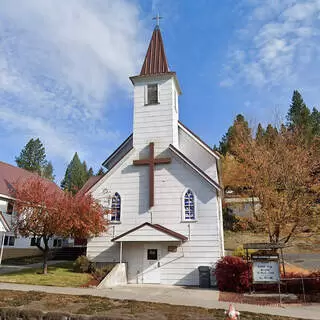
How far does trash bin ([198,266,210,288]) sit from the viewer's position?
16.5 metres

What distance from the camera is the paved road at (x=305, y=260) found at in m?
22.9

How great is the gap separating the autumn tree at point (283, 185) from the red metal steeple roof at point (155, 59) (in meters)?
10.4

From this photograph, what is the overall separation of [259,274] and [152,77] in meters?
15.3

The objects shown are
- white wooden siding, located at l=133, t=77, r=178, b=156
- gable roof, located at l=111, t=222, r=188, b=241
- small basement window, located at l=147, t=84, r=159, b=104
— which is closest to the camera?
gable roof, located at l=111, t=222, r=188, b=241

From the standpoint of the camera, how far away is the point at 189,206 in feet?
60.8

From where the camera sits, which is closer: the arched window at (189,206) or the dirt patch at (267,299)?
the dirt patch at (267,299)

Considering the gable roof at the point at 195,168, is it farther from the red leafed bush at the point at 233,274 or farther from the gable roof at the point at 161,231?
the red leafed bush at the point at 233,274

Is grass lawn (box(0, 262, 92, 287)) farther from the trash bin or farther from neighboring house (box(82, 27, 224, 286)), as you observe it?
the trash bin

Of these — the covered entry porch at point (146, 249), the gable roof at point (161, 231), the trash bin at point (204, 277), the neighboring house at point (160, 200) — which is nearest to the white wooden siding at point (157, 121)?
the neighboring house at point (160, 200)

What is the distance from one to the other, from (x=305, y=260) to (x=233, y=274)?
14.5 meters

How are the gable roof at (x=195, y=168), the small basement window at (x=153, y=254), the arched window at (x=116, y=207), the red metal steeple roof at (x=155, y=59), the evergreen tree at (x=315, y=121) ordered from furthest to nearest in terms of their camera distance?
1. the evergreen tree at (x=315, y=121)
2. the red metal steeple roof at (x=155, y=59)
3. the arched window at (x=116, y=207)
4. the gable roof at (x=195, y=168)
5. the small basement window at (x=153, y=254)

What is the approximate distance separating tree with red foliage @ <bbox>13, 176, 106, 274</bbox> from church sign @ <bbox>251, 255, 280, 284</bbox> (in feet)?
30.1

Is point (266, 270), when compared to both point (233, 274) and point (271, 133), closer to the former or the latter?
point (233, 274)

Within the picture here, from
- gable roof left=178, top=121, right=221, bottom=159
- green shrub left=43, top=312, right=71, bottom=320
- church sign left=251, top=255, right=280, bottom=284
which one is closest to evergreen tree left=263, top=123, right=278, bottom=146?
gable roof left=178, top=121, right=221, bottom=159
